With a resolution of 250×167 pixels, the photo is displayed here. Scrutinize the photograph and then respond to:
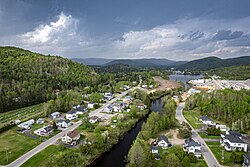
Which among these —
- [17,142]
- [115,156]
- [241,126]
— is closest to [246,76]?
[241,126]

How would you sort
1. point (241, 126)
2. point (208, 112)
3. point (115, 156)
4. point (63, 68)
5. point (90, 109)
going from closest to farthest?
point (115, 156) → point (241, 126) → point (208, 112) → point (90, 109) → point (63, 68)

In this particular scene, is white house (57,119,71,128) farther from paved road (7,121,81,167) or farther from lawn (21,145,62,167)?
lawn (21,145,62,167)

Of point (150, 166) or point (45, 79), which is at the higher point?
point (45, 79)

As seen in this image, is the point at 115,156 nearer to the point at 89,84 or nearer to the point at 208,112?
the point at 208,112

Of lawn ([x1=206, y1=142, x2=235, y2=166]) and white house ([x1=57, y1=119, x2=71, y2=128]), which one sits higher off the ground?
white house ([x1=57, y1=119, x2=71, y2=128])

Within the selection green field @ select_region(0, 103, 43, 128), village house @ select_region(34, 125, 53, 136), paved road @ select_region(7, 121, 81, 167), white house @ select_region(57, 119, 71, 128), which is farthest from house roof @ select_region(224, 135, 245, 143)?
green field @ select_region(0, 103, 43, 128)

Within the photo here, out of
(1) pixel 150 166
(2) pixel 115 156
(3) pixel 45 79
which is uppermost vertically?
(3) pixel 45 79
